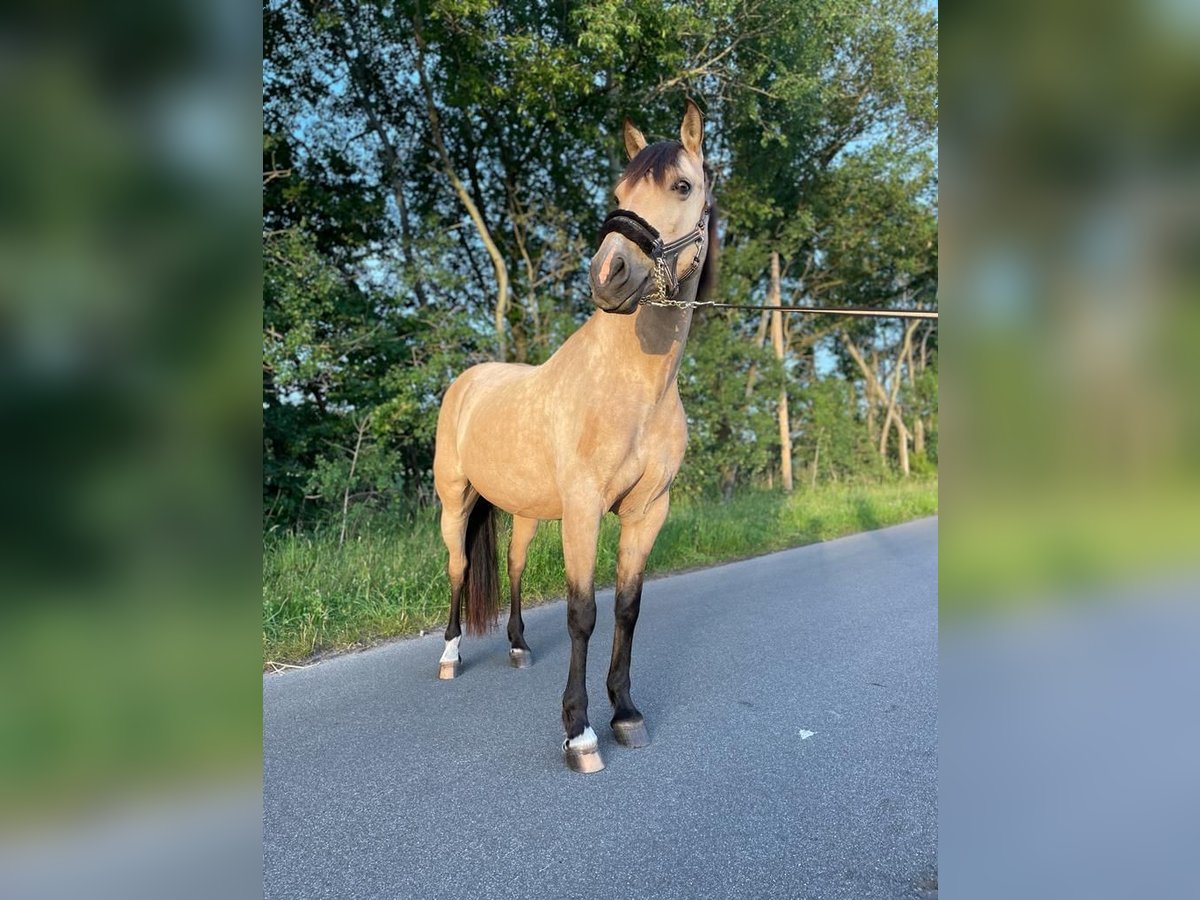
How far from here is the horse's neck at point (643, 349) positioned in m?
2.20

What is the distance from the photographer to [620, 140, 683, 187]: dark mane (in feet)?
6.53

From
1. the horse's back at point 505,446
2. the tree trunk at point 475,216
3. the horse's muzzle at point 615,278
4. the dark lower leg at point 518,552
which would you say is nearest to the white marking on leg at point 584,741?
the horse's back at point 505,446

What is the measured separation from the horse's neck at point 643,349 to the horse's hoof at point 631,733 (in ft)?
3.74

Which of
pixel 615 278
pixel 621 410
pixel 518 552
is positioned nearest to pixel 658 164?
pixel 615 278

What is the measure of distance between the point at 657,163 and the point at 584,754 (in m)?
1.88

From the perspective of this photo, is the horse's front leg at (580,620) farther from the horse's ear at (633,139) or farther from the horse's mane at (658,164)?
the horse's ear at (633,139)

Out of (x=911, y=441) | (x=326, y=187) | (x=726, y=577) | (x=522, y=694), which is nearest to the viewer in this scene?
(x=522, y=694)

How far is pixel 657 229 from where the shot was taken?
77.0 inches
